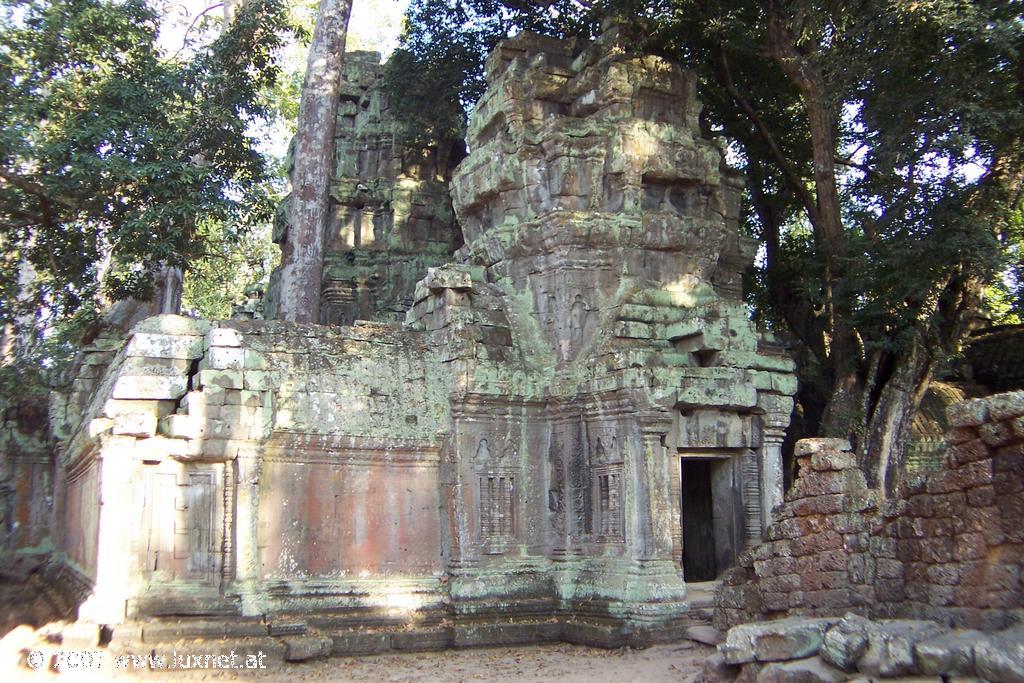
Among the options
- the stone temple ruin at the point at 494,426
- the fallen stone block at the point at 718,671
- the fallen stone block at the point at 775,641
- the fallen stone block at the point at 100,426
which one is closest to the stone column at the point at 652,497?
the stone temple ruin at the point at 494,426

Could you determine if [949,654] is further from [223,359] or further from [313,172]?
[313,172]

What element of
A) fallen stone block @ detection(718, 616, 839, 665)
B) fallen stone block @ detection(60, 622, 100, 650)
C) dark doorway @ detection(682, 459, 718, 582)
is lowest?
fallen stone block @ detection(60, 622, 100, 650)

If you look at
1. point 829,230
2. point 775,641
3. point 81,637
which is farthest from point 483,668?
point 829,230

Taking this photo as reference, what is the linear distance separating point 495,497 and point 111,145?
300 inches

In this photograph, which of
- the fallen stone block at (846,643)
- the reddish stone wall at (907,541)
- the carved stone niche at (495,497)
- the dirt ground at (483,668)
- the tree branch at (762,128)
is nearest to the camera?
the reddish stone wall at (907,541)

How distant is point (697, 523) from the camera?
13.8 meters

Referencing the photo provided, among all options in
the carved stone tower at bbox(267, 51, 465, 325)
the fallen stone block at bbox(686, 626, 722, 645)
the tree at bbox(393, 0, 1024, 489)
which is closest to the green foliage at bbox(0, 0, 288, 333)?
the carved stone tower at bbox(267, 51, 465, 325)

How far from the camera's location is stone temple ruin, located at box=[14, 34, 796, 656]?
10.1m

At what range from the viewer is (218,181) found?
609 inches

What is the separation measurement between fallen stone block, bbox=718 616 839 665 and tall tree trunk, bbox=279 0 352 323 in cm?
931

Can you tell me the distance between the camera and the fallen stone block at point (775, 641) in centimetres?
730

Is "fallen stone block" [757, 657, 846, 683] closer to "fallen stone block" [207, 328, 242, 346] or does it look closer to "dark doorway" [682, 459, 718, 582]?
"fallen stone block" [207, 328, 242, 346]

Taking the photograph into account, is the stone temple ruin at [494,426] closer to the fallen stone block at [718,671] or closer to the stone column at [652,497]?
the stone column at [652,497]

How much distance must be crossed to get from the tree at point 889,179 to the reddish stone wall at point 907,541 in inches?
176
